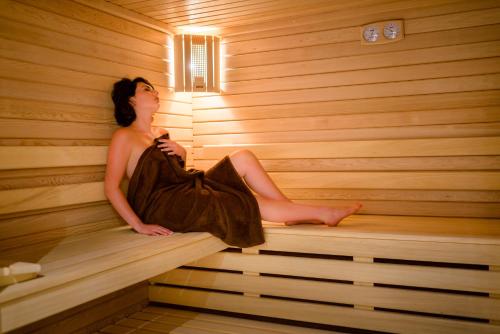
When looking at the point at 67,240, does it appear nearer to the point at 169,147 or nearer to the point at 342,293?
the point at 169,147

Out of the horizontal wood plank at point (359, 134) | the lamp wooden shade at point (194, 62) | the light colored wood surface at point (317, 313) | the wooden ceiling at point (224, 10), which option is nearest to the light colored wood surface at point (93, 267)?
the light colored wood surface at point (317, 313)

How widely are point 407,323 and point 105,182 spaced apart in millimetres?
1854

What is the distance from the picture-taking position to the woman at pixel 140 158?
268 cm

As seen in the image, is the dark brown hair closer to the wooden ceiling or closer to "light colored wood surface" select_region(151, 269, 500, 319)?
the wooden ceiling

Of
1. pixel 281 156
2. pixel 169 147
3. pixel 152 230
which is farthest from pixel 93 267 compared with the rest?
pixel 281 156

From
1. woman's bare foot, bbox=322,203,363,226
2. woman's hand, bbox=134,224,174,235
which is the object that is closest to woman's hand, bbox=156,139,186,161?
woman's hand, bbox=134,224,174,235

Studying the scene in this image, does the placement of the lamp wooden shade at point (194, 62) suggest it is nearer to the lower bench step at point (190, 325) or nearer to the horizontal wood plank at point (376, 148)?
the horizontal wood plank at point (376, 148)

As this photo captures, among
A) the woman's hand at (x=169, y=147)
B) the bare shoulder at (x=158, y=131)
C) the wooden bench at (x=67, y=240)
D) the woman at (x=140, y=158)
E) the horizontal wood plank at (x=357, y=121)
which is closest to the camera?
the wooden bench at (x=67, y=240)

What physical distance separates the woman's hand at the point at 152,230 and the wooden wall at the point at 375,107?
125 cm

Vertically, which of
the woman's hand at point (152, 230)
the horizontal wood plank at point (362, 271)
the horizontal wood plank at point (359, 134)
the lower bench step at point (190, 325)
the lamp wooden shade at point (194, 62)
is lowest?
the lower bench step at point (190, 325)

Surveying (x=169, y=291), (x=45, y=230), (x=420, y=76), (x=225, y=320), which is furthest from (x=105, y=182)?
(x=420, y=76)

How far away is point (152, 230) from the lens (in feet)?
8.47

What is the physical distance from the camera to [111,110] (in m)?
3.01

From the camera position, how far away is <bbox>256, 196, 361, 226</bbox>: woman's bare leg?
276 cm
